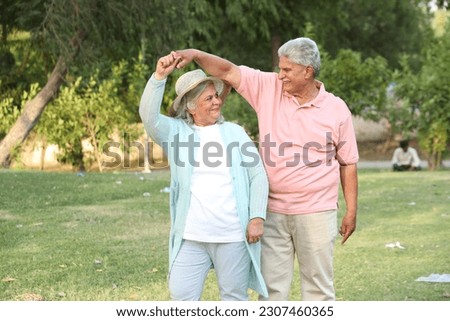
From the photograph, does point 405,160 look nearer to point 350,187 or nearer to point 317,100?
point 350,187

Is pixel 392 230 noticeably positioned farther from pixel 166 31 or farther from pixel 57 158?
pixel 57 158

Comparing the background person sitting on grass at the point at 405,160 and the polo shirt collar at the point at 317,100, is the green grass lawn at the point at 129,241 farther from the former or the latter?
the background person sitting on grass at the point at 405,160

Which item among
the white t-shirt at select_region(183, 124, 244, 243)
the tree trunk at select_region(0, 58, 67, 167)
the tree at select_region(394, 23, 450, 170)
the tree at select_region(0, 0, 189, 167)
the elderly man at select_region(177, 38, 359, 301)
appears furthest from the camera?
the tree at select_region(394, 23, 450, 170)

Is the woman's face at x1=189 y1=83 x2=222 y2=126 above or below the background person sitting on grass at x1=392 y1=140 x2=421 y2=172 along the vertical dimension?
above

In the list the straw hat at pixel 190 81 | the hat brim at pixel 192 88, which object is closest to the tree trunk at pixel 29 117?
the hat brim at pixel 192 88

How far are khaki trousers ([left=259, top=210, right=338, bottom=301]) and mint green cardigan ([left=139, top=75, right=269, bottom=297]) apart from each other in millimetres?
184

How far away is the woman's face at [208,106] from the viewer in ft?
14.9

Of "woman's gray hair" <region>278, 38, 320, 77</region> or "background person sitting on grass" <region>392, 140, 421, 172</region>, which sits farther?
"background person sitting on grass" <region>392, 140, 421, 172</region>

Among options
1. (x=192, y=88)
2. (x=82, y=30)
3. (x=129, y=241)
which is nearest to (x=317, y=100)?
(x=192, y=88)

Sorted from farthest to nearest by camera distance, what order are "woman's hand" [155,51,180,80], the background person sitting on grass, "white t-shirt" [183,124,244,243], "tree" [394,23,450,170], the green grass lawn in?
"tree" [394,23,450,170] → the background person sitting on grass → the green grass lawn → "white t-shirt" [183,124,244,243] → "woman's hand" [155,51,180,80]

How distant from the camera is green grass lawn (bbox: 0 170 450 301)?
6.83 meters

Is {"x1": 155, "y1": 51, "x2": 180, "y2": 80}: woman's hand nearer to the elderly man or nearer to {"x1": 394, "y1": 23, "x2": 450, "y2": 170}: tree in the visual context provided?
the elderly man

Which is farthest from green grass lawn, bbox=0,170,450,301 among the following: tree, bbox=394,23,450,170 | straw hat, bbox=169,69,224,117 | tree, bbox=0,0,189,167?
tree, bbox=394,23,450,170

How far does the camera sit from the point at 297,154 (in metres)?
4.69
